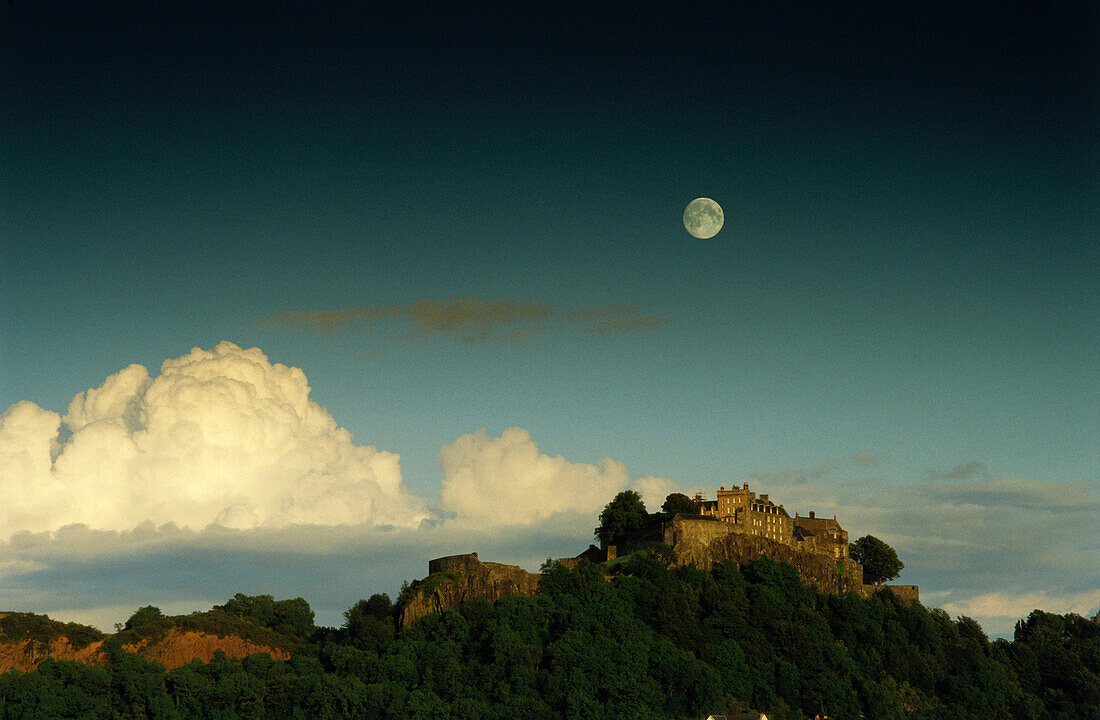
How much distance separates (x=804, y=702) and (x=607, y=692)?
15795 mm

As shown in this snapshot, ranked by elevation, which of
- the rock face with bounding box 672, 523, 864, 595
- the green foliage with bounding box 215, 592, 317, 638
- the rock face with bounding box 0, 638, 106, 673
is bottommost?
the rock face with bounding box 0, 638, 106, 673

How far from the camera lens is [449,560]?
100 meters

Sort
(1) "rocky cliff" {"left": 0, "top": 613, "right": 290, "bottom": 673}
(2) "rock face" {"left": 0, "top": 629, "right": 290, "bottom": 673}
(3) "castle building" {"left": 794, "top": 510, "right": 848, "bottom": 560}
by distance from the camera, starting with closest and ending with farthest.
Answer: (2) "rock face" {"left": 0, "top": 629, "right": 290, "bottom": 673}
(1) "rocky cliff" {"left": 0, "top": 613, "right": 290, "bottom": 673}
(3) "castle building" {"left": 794, "top": 510, "right": 848, "bottom": 560}

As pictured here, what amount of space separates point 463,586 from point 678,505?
21.9m

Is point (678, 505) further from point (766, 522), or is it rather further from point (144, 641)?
point (144, 641)

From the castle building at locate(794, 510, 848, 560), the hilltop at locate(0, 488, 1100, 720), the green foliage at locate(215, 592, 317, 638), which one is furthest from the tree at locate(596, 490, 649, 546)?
the green foliage at locate(215, 592, 317, 638)

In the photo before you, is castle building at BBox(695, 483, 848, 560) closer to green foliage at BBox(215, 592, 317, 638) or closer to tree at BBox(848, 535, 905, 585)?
tree at BBox(848, 535, 905, 585)

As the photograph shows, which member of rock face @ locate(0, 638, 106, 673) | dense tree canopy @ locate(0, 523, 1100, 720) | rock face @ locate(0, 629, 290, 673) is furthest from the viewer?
rock face @ locate(0, 629, 290, 673)

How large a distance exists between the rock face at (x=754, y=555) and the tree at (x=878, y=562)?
6282 millimetres

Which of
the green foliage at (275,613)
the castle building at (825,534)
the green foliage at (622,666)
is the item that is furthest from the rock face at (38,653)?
the castle building at (825,534)

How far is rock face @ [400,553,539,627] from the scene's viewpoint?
320 ft

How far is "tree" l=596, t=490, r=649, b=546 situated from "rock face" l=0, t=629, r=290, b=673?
1134 inches

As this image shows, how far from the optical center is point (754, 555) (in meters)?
103

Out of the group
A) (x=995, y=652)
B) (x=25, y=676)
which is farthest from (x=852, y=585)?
(x=25, y=676)
